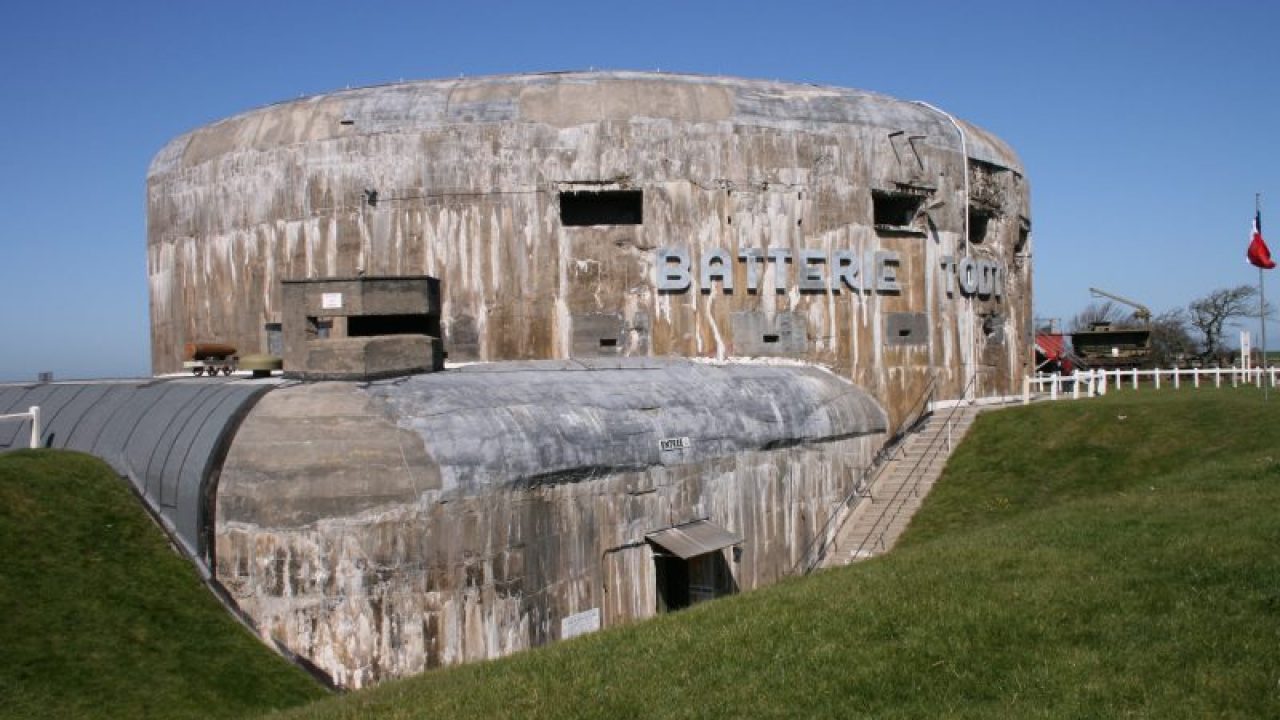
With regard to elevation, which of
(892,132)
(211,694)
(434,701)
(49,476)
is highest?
(892,132)

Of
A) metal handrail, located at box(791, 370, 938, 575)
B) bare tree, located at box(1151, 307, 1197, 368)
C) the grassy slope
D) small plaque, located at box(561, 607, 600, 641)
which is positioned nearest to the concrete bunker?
small plaque, located at box(561, 607, 600, 641)

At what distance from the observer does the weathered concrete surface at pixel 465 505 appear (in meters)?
13.0

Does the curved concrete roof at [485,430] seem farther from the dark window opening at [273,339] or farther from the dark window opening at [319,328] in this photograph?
the dark window opening at [273,339]

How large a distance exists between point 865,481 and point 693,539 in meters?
6.00

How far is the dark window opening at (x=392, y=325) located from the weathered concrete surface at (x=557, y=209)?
323 cm

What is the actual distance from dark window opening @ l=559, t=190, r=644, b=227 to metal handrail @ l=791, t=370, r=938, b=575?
6.45 m

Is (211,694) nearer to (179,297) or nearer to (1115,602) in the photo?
(1115,602)

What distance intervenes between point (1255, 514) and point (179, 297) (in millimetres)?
20017

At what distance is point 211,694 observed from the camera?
11.4 meters

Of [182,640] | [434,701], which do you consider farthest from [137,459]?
[434,701]

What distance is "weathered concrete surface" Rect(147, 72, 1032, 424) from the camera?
826 inches

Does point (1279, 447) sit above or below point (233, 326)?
below

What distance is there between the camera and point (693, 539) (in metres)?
16.6

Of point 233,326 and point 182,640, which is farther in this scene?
point 233,326
